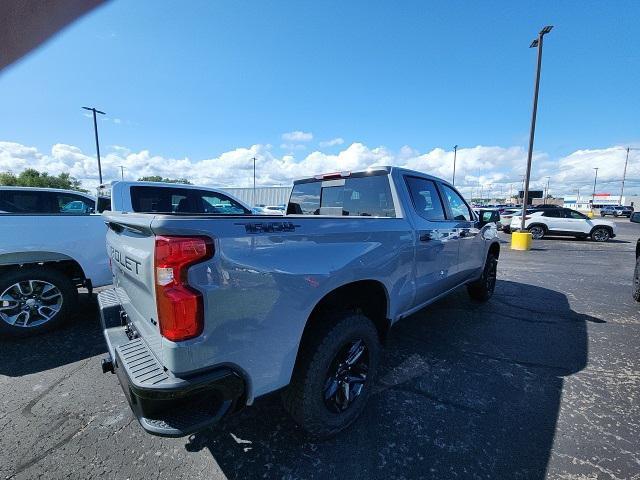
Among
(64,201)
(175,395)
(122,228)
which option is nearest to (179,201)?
(64,201)

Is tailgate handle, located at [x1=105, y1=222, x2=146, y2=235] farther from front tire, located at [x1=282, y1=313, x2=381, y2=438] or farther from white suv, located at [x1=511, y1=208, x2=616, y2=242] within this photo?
white suv, located at [x1=511, y1=208, x2=616, y2=242]

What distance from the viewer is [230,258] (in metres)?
1.53

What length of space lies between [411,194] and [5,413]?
3947mm

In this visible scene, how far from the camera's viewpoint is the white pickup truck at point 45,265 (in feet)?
11.7

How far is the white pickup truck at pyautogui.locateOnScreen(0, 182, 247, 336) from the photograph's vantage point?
3560 millimetres

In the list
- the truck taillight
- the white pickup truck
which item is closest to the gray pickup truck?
the truck taillight

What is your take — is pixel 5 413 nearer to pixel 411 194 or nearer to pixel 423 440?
pixel 423 440

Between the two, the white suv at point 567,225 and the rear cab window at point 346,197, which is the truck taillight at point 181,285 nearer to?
the rear cab window at point 346,197

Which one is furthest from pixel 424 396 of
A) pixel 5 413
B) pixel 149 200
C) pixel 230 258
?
pixel 149 200

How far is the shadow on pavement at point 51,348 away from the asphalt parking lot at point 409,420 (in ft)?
0.06

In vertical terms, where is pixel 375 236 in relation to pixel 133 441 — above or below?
above

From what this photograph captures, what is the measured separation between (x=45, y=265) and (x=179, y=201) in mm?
2028

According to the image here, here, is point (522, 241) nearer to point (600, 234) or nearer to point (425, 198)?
point (600, 234)

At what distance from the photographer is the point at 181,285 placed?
57.8 inches
